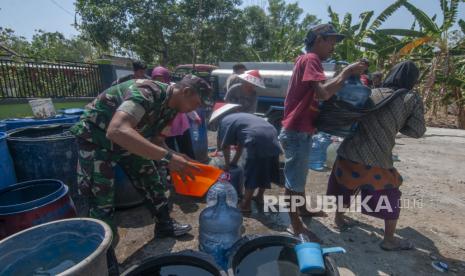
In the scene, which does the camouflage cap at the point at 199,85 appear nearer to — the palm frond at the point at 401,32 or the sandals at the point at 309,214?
the sandals at the point at 309,214

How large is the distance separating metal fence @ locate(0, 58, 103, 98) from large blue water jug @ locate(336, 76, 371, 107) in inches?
276

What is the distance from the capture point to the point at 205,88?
2312 mm

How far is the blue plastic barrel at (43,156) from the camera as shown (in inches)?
113

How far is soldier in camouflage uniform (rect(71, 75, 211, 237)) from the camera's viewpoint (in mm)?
2020

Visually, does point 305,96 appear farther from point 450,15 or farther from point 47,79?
point 450,15

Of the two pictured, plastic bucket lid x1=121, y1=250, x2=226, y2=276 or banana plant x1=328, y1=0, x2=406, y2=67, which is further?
banana plant x1=328, y1=0, x2=406, y2=67

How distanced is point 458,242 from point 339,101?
2.12 metres

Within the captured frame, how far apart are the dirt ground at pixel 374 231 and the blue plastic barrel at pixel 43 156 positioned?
2.70ft

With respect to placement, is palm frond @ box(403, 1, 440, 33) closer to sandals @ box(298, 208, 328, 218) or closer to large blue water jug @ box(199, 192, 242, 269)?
sandals @ box(298, 208, 328, 218)

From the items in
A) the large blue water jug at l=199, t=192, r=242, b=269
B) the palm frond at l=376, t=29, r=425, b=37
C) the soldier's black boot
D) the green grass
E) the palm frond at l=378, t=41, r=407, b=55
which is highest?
the palm frond at l=376, t=29, r=425, b=37

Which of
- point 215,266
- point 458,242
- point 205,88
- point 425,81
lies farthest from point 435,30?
point 215,266

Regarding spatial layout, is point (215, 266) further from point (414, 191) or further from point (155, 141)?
point (414, 191)

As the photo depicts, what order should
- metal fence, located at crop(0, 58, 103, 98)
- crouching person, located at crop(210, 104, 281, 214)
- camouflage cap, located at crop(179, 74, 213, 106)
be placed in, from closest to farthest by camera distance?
camouflage cap, located at crop(179, 74, 213, 106)
crouching person, located at crop(210, 104, 281, 214)
metal fence, located at crop(0, 58, 103, 98)

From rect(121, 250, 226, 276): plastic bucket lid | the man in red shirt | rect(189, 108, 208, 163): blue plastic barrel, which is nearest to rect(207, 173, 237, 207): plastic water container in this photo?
the man in red shirt
